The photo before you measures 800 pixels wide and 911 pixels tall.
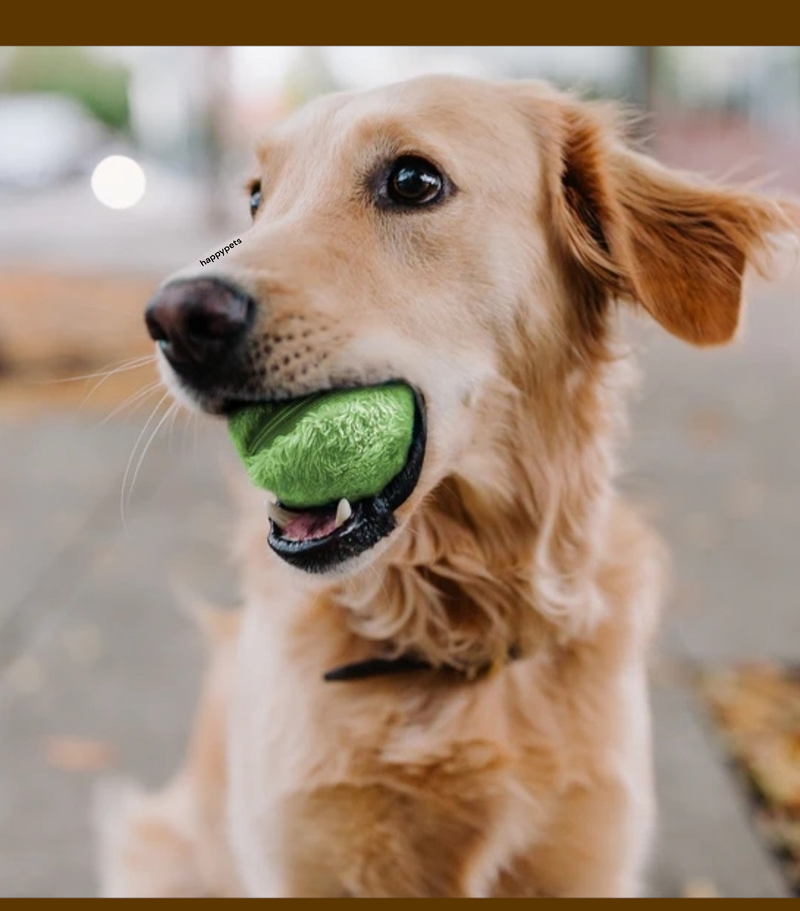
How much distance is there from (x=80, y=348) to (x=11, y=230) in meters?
11.1

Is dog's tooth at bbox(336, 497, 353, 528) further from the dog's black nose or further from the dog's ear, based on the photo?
the dog's ear

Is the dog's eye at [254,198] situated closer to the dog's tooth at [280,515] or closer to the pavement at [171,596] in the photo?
the pavement at [171,596]

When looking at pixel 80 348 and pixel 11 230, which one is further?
pixel 11 230

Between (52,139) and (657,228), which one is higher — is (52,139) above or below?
below

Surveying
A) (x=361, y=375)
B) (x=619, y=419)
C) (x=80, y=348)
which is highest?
(x=361, y=375)

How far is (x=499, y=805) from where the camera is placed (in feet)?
6.38

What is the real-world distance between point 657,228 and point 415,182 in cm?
52

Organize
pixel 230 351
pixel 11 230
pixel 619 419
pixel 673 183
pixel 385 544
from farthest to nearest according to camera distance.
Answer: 1. pixel 11 230
2. pixel 619 419
3. pixel 673 183
4. pixel 385 544
5. pixel 230 351

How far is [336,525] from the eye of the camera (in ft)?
5.47

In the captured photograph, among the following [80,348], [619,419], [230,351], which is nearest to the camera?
[230,351]

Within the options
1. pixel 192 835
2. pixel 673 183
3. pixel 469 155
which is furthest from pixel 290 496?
pixel 192 835

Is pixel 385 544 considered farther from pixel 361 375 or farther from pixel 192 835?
pixel 192 835

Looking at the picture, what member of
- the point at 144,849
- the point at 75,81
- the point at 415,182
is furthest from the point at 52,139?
the point at 415,182

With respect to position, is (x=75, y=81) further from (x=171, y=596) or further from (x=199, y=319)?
(x=199, y=319)
